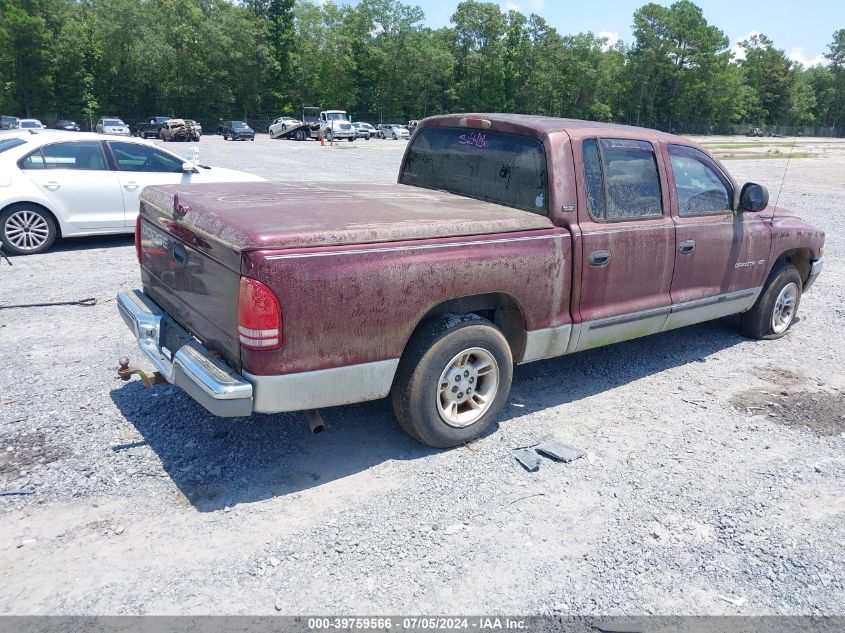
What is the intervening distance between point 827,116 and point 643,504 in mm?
142102

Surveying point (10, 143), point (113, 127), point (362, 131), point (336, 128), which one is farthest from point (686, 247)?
point (362, 131)

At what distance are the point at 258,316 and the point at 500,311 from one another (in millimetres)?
1765


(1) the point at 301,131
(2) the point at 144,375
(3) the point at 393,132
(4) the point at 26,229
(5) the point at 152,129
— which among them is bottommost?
(5) the point at 152,129

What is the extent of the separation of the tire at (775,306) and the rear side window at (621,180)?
2.08 metres

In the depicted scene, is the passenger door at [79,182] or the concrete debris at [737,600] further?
the passenger door at [79,182]

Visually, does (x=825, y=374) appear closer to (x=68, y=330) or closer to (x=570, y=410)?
(x=570, y=410)

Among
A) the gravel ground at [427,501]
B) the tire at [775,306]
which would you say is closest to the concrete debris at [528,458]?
the gravel ground at [427,501]

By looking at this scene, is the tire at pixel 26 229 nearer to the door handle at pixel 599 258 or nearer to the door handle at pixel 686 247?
the door handle at pixel 599 258

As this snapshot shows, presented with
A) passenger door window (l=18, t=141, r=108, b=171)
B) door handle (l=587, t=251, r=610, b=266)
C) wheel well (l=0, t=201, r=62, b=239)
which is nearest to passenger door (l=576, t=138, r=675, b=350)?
door handle (l=587, t=251, r=610, b=266)

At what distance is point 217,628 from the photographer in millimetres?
2787

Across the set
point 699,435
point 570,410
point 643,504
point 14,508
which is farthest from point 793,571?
point 14,508

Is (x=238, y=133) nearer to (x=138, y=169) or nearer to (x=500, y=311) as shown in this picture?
(x=138, y=169)

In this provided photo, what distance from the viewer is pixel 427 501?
12.3ft

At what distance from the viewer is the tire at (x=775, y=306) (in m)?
6.47
